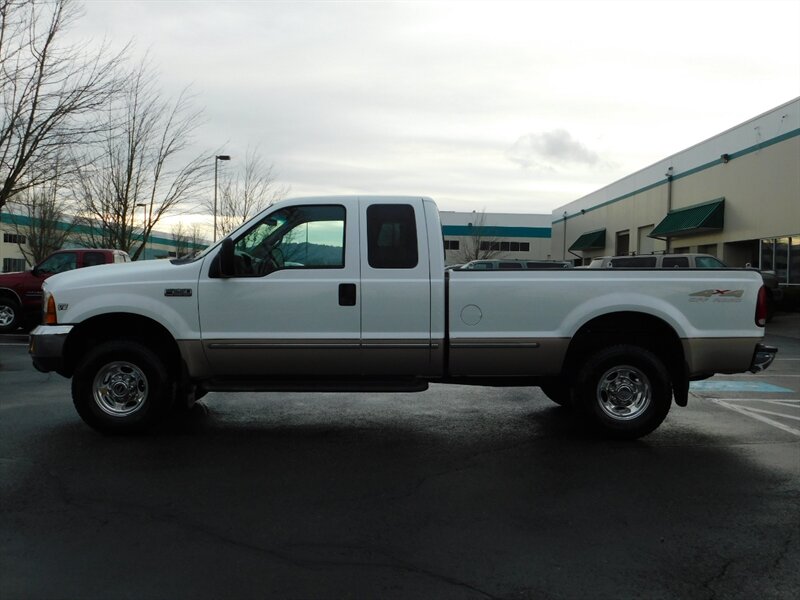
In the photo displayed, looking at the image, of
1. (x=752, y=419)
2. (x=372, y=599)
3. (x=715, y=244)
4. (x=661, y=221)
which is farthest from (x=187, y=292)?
(x=661, y=221)

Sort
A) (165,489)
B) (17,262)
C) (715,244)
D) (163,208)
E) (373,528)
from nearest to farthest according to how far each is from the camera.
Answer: (373,528) → (165,489) → (163,208) → (715,244) → (17,262)

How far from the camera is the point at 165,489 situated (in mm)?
4902

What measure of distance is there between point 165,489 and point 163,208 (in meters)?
21.9

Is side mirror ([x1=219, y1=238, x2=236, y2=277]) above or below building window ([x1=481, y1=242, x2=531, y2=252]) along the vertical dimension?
below

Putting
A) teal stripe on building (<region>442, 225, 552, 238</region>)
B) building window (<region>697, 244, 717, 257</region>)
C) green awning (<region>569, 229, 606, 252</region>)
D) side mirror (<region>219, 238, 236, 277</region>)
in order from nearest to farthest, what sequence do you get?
side mirror (<region>219, 238, 236, 277</region>) < building window (<region>697, 244, 717, 257</region>) < green awning (<region>569, 229, 606, 252</region>) < teal stripe on building (<region>442, 225, 552, 238</region>)

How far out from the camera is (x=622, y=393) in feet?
21.0

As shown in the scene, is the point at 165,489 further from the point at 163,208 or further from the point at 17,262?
the point at 17,262

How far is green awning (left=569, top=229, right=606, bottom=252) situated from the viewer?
43.3m

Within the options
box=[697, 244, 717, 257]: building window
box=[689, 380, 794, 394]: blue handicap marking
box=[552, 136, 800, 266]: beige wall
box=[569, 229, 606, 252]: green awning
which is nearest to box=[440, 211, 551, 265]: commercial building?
box=[569, 229, 606, 252]: green awning

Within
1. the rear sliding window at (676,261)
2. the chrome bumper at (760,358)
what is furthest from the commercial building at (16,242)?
the chrome bumper at (760,358)

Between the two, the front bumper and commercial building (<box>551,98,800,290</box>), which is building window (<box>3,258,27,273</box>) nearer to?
commercial building (<box>551,98,800,290</box>)

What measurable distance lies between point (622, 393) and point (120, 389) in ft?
15.1

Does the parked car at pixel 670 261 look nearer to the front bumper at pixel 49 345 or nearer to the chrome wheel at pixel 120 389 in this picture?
the chrome wheel at pixel 120 389

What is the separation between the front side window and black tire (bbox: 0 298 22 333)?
12542 millimetres
